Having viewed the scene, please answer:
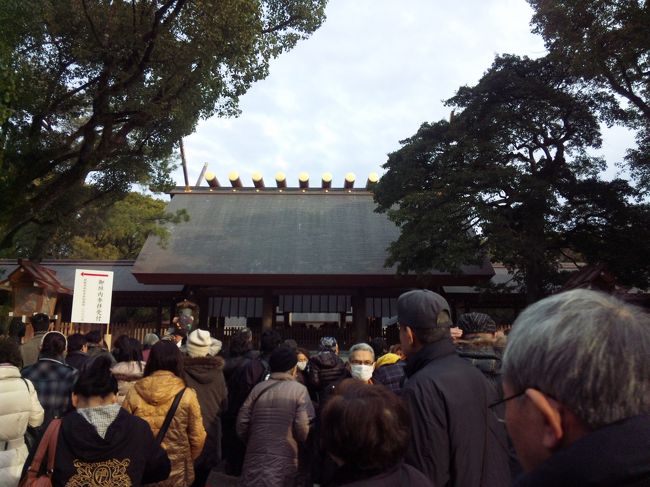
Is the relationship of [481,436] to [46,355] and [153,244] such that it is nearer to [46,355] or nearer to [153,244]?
[46,355]

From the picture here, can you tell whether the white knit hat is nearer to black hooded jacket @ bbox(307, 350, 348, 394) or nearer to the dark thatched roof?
black hooded jacket @ bbox(307, 350, 348, 394)

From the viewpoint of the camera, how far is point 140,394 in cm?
314

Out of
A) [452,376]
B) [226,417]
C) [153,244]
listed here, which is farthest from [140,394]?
[153,244]

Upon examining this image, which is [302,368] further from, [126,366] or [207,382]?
[126,366]

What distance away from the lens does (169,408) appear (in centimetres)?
314

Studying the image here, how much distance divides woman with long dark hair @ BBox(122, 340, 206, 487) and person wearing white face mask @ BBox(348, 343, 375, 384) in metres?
1.58

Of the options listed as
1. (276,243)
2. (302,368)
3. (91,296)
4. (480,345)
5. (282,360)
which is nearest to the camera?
(480,345)

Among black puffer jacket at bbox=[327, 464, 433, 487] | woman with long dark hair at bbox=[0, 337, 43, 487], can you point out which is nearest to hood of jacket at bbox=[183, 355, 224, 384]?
woman with long dark hair at bbox=[0, 337, 43, 487]

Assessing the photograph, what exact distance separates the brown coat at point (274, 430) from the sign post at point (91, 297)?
5845mm

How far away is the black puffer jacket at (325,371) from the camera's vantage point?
4.62 meters

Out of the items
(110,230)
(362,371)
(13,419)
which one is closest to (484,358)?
(362,371)

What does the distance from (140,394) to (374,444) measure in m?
1.99

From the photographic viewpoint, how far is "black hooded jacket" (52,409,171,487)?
7.57 feet

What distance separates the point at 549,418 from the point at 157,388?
2.62m
